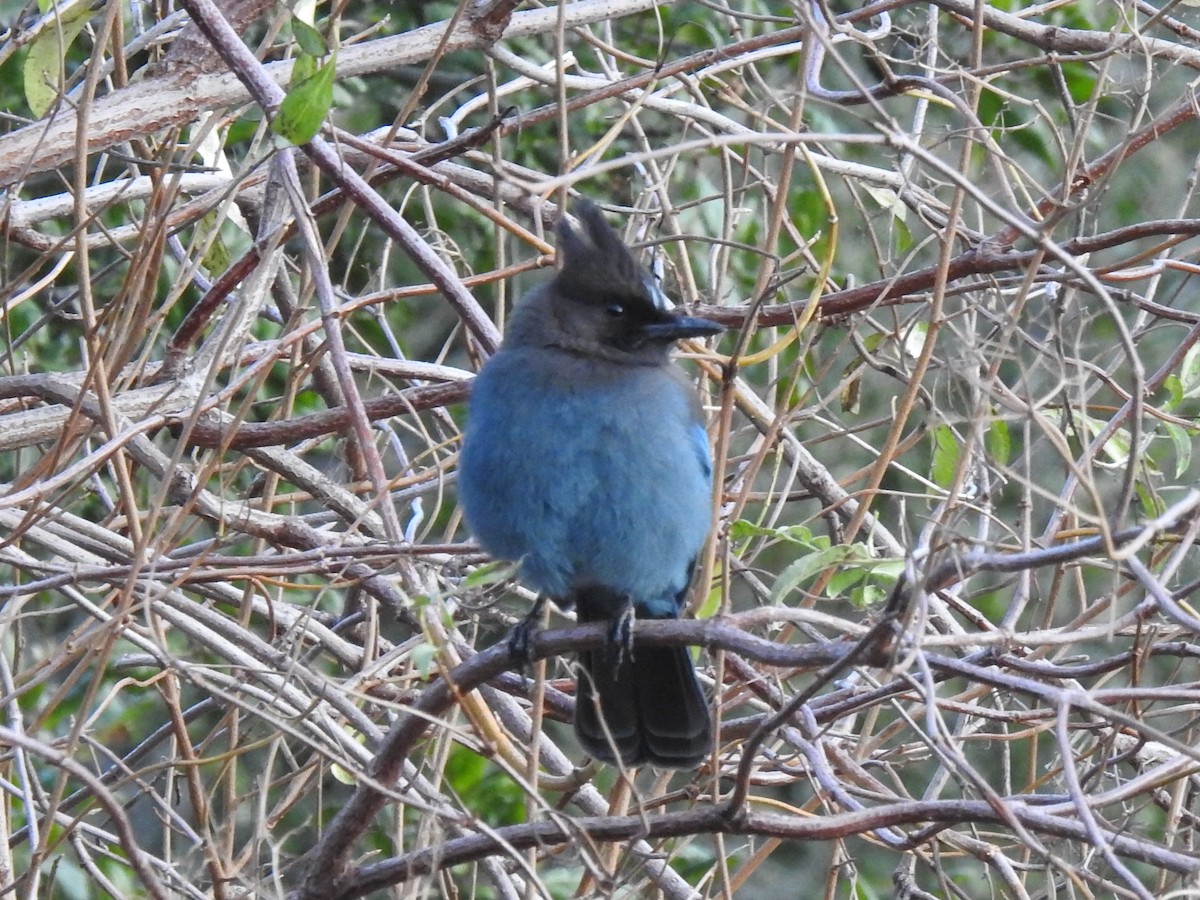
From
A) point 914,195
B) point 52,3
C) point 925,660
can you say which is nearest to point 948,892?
point 925,660

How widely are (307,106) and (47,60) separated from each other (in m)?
1.23

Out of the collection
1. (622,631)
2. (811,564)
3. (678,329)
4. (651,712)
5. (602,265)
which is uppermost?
(602,265)

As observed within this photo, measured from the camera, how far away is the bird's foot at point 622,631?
2.94 m

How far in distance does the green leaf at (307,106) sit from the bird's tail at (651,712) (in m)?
1.25

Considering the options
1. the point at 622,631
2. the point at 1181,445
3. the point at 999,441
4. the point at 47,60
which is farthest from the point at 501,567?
the point at 47,60

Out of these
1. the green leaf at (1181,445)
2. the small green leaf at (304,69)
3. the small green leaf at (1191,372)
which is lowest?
the green leaf at (1181,445)

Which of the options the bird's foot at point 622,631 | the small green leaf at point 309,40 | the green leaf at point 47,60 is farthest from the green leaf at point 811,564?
the green leaf at point 47,60

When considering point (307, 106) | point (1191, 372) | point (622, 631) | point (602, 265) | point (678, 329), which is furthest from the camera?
point (602, 265)

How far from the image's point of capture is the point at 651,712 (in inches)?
132

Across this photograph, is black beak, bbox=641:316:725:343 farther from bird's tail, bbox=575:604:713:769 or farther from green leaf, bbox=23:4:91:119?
green leaf, bbox=23:4:91:119

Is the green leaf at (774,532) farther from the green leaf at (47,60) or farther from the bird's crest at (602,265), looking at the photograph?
the green leaf at (47,60)

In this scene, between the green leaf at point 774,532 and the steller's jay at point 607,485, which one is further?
the steller's jay at point 607,485

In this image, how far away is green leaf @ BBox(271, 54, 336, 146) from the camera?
2.59 meters

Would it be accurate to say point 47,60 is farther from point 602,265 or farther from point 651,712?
point 651,712
